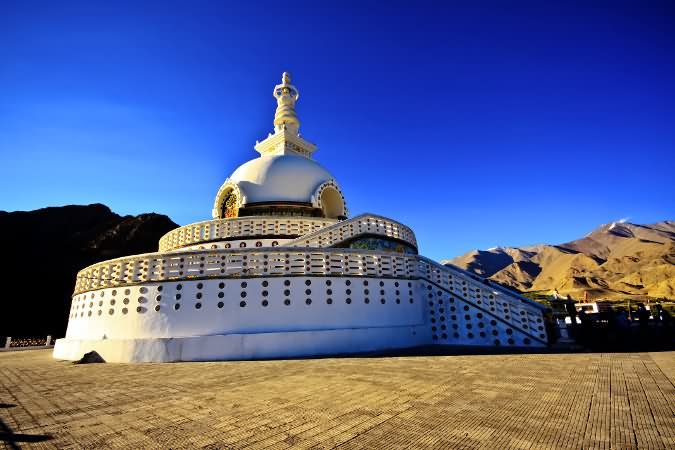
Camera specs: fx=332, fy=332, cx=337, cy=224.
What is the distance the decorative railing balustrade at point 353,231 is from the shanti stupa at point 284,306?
2.5 inches

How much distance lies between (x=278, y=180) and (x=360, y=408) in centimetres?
1755

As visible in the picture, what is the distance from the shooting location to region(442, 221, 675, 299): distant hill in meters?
69.2

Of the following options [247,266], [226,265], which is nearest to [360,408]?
[247,266]

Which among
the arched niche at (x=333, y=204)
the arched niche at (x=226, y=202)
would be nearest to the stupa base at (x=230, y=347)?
the arched niche at (x=226, y=202)

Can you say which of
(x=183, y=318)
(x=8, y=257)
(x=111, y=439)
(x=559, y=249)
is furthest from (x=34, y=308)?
(x=559, y=249)

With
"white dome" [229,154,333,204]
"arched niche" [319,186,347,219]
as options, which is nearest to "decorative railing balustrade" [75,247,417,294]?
"white dome" [229,154,333,204]

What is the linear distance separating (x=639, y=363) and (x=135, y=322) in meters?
13.7

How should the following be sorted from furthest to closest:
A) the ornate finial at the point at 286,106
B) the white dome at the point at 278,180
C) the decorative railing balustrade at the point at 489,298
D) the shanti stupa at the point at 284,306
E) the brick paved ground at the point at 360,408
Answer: the ornate finial at the point at 286,106 → the white dome at the point at 278,180 → the decorative railing balustrade at the point at 489,298 → the shanti stupa at the point at 284,306 → the brick paved ground at the point at 360,408

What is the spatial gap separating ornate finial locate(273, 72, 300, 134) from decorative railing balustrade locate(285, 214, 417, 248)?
1421 centimetres

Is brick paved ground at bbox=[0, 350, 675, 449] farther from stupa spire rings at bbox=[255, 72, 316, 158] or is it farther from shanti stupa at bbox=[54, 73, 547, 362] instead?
stupa spire rings at bbox=[255, 72, 316, 158]

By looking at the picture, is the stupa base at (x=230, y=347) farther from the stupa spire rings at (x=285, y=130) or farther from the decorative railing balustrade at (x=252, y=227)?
the stupa spire rings at (x=285, y=130)

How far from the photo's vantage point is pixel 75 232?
178ft

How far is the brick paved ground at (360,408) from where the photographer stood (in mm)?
3236

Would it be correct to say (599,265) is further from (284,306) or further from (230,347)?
(230,347)
